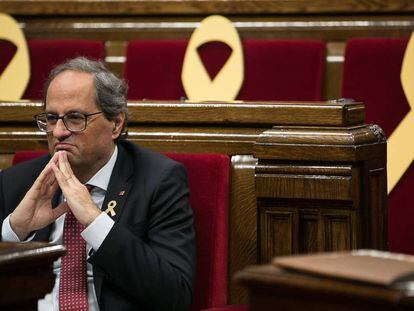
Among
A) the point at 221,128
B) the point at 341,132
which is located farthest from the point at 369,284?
the point at 221,128

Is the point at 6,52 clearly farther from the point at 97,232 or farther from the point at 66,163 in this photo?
the point at 97,232

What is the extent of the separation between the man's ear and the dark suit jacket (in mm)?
21

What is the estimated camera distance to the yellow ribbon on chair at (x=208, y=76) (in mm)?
2047

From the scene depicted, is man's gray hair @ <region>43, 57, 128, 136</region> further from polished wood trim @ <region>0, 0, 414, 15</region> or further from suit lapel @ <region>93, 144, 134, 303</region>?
polished wood trim @ <region>0, 0, 414, 15</region>

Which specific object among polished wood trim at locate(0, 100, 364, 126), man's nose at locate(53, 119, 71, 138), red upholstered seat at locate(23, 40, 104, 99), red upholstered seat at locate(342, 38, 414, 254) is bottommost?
man's nose at locate(53, 119, 71, 138)

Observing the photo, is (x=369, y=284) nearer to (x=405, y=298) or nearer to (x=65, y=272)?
(x=405, y=298)

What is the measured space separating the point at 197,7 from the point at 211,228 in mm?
914

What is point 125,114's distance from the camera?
146cm

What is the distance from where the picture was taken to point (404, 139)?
1.84 m

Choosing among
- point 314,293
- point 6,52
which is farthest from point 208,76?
point 314,293

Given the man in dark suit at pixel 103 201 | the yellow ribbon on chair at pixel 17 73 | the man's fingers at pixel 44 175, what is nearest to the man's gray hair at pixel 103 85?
the man in dark suit at pixel 103 201

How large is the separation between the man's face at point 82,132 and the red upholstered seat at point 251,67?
0.65 metres

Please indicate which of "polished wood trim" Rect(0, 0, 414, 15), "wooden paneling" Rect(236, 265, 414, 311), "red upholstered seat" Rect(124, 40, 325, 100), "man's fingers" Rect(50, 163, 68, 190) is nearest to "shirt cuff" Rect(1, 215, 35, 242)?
"man's fingers" Rect(50, 163, 68, 190)

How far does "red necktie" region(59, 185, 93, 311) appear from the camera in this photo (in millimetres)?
1346
